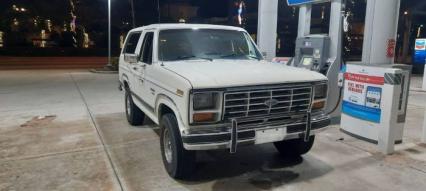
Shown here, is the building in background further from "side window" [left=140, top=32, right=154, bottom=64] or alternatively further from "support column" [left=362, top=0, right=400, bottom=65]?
"side window" [left=140, top=32, right=154, bottom=64]

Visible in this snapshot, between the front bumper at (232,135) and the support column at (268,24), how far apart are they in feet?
15.3

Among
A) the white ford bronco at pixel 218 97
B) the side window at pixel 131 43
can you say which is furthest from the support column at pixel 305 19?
the side window at pixel 131 43

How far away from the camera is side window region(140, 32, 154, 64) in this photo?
5126 millimetres

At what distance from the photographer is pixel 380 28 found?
20.3 ft

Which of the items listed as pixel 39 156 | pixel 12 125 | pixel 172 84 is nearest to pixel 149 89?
pixel 172 84

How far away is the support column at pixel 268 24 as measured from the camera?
8.30 metres

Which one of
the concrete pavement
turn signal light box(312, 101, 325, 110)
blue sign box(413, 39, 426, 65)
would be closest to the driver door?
the concrete pavement

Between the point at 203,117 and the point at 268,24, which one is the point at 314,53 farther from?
the point at 203,117

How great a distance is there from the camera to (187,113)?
11.9 ft

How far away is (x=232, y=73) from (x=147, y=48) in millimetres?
1952

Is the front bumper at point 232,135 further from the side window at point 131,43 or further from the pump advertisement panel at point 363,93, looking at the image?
the side window at point 131,43

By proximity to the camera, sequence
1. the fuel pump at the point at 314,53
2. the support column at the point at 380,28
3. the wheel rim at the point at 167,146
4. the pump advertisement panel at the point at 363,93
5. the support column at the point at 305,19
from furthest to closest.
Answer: the support column at the point at 305,19, the fuel pump at the point at 314,53, the support column at the point at 380,28, the pump advertisement panel at the point at 363,93, the wheel rim at the point at 167,146

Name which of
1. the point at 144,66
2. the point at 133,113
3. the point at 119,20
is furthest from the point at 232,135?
the point at 119,20

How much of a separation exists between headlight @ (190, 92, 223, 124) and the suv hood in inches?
5.0
